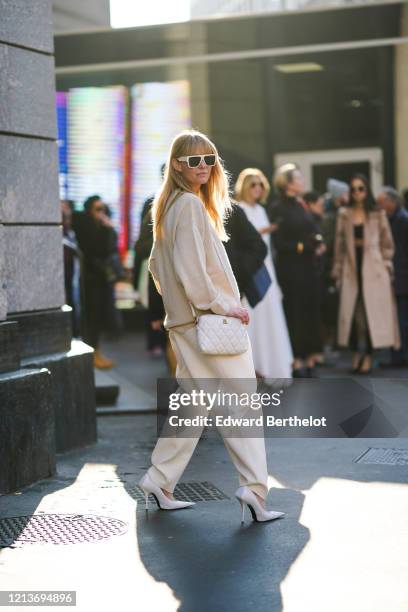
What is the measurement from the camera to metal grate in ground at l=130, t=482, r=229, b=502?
21.7 feet

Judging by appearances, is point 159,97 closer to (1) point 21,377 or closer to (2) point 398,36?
(2) point 398,36

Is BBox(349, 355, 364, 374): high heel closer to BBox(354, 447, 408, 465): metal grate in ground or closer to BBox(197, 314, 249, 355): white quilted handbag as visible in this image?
BBox(354, 447, 408, 465): metal grate in ground

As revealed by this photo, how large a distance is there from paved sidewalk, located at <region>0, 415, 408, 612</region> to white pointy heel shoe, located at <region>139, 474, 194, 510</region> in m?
0.06

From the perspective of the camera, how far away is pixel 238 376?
5961 mm

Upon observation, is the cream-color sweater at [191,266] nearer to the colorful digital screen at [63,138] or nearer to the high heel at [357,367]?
the high heel at [357,367]

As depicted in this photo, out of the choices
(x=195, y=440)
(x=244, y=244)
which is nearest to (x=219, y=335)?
(x=195, y=440)

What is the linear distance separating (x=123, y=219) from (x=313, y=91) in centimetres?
337

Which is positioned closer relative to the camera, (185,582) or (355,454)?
(185,582)

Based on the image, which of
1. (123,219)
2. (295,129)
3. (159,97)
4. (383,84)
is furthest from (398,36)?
(123,219)

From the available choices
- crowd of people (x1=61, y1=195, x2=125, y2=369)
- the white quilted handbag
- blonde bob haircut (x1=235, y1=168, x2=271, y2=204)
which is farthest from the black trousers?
the white quilted handbag

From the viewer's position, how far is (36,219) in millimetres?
8344

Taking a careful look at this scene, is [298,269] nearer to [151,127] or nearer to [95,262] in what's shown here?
[95,262]

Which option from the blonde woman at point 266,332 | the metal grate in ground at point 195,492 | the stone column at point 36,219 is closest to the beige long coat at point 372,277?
the blonde woman at point 266,332

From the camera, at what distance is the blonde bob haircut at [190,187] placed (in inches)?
237
